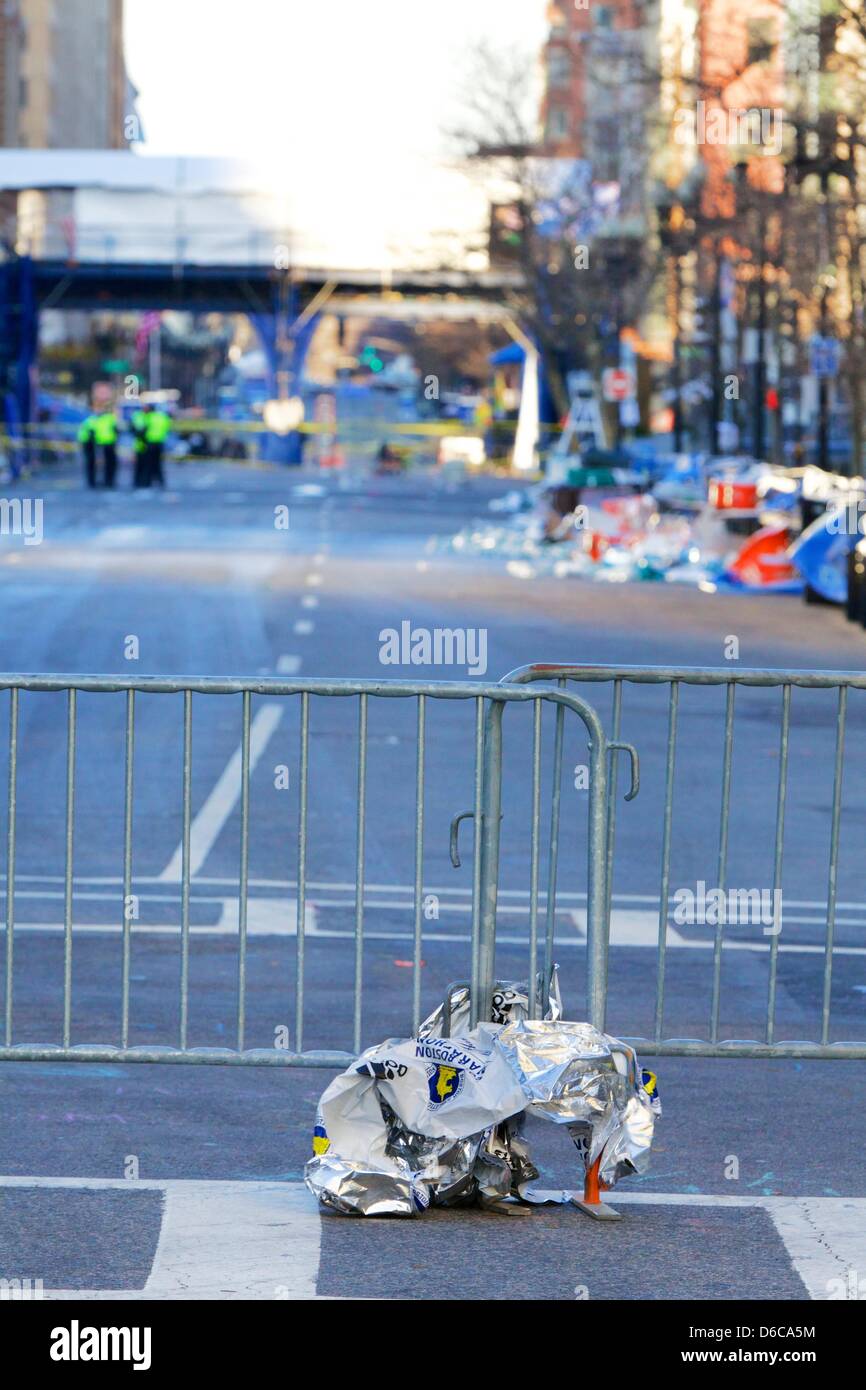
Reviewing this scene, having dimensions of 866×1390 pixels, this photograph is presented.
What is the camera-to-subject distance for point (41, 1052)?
694cm

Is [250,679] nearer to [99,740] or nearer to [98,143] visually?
[99,740]

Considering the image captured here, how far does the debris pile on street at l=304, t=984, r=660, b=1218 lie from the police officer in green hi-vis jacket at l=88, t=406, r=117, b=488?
4921 cm

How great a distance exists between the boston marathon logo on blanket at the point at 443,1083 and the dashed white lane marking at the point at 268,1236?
0.32 metres

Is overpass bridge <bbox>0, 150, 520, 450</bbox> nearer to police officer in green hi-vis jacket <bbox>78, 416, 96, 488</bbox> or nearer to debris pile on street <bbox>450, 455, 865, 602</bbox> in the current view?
police officer in green hi-vis jacket <bbox>78, 416, 96, 488</bbox>

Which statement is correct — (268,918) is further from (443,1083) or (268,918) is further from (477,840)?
(443,1083)

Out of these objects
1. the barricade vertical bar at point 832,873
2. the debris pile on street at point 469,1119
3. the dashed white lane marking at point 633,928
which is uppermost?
the barricade vertical bar at point 832,873

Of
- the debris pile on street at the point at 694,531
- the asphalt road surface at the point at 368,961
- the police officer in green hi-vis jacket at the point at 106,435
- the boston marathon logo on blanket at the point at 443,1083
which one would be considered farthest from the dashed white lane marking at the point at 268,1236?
the police officer in green hi-vis jacket at the point at 106,435

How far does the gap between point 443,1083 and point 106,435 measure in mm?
50027

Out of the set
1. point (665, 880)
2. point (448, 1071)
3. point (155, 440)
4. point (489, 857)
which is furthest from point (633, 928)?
point (155, 440)

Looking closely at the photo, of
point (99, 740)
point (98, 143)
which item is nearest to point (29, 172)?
point (99, 740)

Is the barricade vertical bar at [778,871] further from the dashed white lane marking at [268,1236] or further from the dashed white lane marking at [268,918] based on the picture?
the dashed white lane marking at [268,918]

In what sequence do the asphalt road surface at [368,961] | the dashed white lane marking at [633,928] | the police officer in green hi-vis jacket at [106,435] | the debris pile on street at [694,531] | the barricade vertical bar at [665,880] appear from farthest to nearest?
the police officer in green hi-vis jacket at [106,435] → the debris pile on street at [694,531] → the dashed white lane marking at [633,928] → the barricade vertical bar at [665,880] → the asphalt road surface at [368,961]

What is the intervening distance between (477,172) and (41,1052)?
2434 inches

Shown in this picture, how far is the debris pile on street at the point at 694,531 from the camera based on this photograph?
30.7 m
